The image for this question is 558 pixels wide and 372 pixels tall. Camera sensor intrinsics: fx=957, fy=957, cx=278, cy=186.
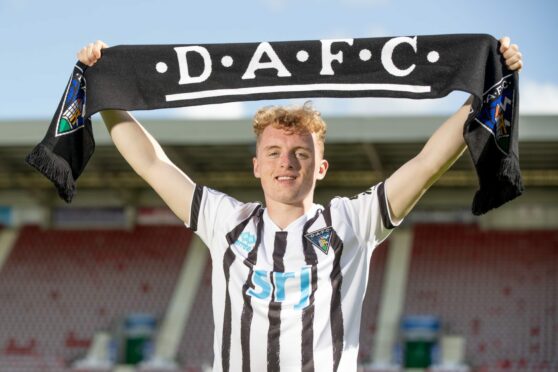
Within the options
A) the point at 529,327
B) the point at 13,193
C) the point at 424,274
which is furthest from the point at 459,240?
the point at 13,193

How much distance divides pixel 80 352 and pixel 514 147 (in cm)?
1553

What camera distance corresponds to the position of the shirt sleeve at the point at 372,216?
387 cm

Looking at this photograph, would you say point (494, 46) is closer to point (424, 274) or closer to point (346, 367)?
point (346, 367)

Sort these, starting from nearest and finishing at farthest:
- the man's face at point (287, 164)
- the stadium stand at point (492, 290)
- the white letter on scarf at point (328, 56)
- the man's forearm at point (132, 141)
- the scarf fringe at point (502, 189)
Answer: the man's face at point (287, 164)
the scarf fringe at point (502, 189)
the man's forearm at point (132, 141)
the white letter on scarf at point (328, 56)
the stadium stand at point (492, 290)

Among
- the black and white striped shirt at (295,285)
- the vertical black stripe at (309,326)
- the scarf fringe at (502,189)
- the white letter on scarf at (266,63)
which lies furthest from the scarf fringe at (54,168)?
the scarf fringe at (502,189)

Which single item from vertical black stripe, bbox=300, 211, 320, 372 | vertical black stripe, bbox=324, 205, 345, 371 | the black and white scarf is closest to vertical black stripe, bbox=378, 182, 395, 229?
vertical black stripe, bbox=324, 205, 345, 371

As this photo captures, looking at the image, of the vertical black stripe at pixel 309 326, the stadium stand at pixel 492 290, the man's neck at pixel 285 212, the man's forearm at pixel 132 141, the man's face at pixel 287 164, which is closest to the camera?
the vertical black stripe at pixel 309 326

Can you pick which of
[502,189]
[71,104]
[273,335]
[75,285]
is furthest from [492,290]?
[273,335]

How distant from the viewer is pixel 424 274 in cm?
1902

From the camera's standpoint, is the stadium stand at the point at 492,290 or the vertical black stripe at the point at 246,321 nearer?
the vertical black stripe at the point at 246,321

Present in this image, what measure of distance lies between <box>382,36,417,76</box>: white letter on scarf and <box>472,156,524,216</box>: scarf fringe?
59 centimetres

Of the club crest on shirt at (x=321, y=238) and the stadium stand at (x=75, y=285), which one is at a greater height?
the stadium stand at (x=75, y=285)

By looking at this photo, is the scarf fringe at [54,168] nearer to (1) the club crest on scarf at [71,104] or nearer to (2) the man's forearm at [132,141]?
(1) the club crest on scarf at [71,104]

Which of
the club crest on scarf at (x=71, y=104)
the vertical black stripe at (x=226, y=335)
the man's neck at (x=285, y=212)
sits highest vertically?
the club crest on scarf at (x=71, y=104)
